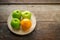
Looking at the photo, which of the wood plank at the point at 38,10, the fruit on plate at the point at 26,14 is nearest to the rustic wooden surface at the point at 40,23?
the wood plank at the point at 38,10

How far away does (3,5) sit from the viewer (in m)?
1.31

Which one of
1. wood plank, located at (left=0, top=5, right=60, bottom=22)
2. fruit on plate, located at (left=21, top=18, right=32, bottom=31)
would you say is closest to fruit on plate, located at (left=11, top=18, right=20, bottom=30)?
fruit on plate, located at (left=21, top=18, right=32, bottom=31)

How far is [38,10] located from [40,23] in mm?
124

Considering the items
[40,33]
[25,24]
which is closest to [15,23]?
[25,24]

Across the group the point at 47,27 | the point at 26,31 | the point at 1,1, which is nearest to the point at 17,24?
the point at 26,31

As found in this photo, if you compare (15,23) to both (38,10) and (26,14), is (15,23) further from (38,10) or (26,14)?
(38,10)

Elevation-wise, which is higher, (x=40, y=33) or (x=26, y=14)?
(x=26, y=14)

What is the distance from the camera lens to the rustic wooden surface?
1135 mm

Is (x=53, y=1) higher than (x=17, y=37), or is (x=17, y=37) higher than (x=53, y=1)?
(x=53, y=1)

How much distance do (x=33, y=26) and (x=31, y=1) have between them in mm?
276

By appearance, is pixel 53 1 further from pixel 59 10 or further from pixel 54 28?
pixel 54 28

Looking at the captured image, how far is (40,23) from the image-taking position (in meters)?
1.20

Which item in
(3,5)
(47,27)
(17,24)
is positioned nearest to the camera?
(17,24)

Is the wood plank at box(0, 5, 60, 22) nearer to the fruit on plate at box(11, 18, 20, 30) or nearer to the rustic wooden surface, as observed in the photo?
the rustic wooden surface
